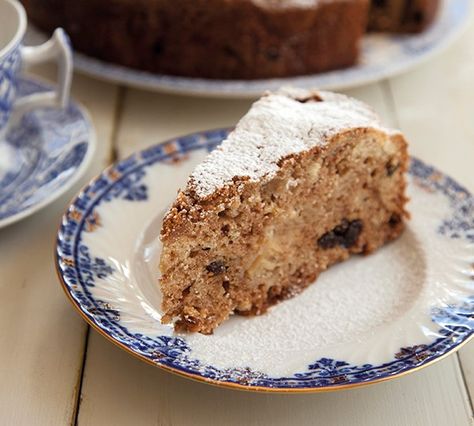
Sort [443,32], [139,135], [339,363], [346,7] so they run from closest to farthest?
[339,363] < [139,135] < [346,7] < [443,32]

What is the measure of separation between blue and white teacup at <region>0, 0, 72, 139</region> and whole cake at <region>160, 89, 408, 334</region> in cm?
60

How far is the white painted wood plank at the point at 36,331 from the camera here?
146 cm

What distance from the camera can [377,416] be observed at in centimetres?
145

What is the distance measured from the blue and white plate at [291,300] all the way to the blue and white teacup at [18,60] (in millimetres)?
355

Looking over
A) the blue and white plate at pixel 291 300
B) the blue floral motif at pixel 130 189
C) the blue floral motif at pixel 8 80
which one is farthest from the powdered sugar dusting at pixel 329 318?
the blue floral motif at pixel 8 80

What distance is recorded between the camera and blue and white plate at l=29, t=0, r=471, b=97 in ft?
7.75

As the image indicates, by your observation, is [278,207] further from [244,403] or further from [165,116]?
[165,116]

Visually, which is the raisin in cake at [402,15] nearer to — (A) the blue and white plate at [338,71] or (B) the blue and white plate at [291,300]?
(A) the blue and white plate at [338,71]

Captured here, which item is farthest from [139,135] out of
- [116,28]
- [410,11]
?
[410,11]

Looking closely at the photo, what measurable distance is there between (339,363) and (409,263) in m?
0.42

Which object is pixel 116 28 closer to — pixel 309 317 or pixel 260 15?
pixel 260 15

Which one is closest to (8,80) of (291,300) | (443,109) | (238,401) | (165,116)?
(165,116)

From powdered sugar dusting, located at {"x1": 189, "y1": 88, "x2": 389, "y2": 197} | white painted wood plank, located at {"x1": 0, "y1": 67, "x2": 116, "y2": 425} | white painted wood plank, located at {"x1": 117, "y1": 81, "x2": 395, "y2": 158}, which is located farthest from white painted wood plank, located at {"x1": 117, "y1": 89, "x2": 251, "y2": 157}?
powdered sugar dusting, located at {"x1": 189, "y1": 88, "x2": 389, "y2": 197}

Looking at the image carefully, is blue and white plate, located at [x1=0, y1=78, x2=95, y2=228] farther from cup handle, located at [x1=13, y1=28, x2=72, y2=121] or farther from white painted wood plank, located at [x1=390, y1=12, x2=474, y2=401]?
white painted wood plank, located at [x1=390, y1=12, x2=474, y2=401]
